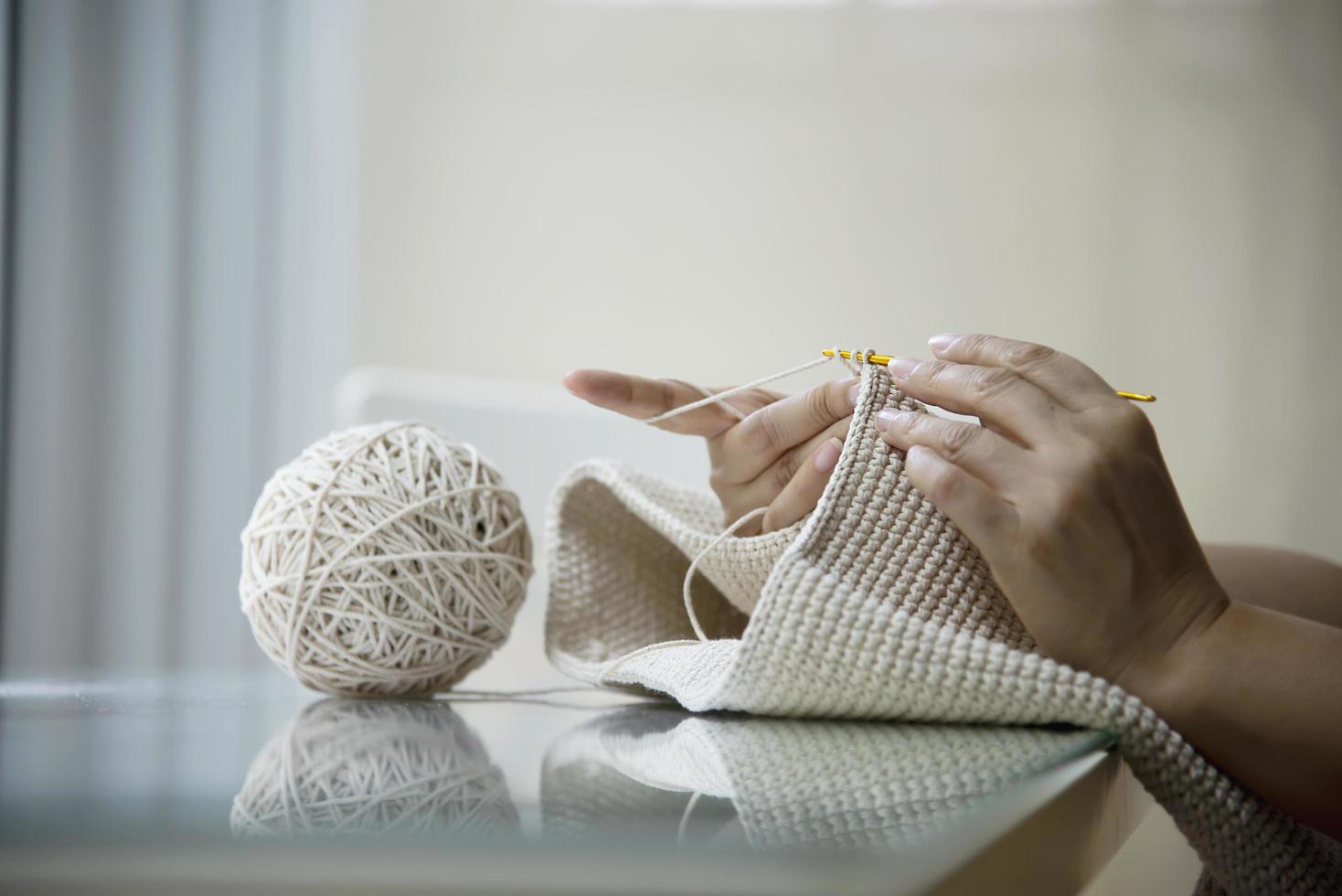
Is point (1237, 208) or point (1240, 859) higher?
point (1237, 208)

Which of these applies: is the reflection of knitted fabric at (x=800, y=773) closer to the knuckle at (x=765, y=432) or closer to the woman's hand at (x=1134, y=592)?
the woman's hand at (x=1134, y=592)

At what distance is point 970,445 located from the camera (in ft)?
1.49

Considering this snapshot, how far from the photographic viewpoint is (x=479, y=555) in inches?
22.1

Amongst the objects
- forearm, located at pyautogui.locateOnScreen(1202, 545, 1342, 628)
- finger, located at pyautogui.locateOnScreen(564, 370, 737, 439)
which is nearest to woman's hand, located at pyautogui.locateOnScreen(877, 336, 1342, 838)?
finger, located at pyautogui.locateOnScreen(564, 370, 737, 439)

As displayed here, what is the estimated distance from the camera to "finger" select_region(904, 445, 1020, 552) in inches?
17.0

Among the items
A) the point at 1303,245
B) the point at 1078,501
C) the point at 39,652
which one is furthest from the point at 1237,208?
the point at 39,652

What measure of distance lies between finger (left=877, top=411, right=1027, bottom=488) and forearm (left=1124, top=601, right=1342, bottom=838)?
0.32ft

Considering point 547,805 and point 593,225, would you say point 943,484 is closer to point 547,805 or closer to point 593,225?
point 547,805

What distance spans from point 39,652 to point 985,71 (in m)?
1.90

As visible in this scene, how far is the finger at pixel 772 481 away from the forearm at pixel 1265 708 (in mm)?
211

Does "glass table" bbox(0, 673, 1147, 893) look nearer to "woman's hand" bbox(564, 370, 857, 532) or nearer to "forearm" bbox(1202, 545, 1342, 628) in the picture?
"woman's hand" bbox(564, 370, 857, 532)

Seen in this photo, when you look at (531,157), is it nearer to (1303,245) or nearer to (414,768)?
(1303,245)

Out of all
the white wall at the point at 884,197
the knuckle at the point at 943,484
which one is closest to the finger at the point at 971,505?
the knuckle at the point at 943,484

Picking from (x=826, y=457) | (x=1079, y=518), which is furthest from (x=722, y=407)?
(x=1079, y=518)
